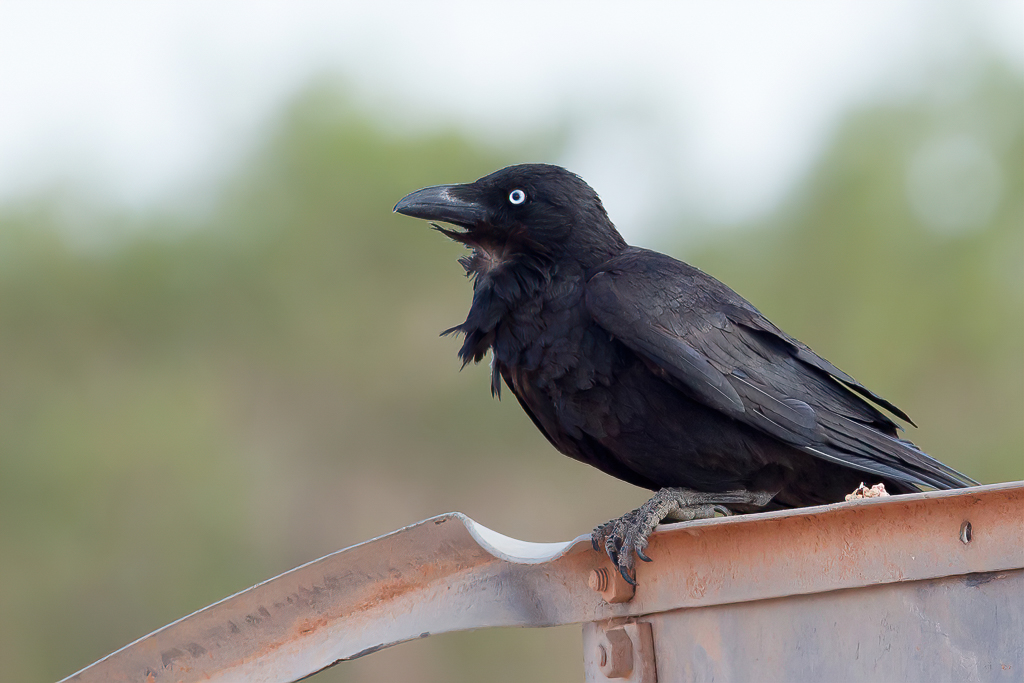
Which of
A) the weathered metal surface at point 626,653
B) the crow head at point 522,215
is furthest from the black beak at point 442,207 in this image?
the weathered metal surface at point 626,653

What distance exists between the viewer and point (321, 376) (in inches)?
666

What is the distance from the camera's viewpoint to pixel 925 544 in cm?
214

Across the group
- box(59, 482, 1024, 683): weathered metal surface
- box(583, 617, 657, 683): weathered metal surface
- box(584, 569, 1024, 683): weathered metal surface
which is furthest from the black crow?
box(584, 569, 1024, 683): weathered metal surface

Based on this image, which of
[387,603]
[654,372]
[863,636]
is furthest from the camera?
[654,372]

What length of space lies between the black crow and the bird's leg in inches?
0.4

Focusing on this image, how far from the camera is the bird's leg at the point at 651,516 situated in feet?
9.24

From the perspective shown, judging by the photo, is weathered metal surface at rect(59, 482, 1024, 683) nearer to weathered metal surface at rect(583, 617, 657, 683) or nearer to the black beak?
weathered metal surface at rect(583, 617, 657, 683)

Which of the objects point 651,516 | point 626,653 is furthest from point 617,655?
point 651,516

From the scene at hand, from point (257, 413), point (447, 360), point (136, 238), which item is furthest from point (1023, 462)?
point (136, 238)

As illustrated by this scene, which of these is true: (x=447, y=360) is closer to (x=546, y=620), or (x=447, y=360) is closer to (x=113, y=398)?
(x=113, y=398)

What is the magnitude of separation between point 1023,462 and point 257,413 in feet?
38.9

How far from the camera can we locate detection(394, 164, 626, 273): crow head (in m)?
4.21

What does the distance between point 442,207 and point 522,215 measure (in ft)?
1.13

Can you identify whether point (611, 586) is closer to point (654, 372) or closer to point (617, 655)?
point (617, 655)
